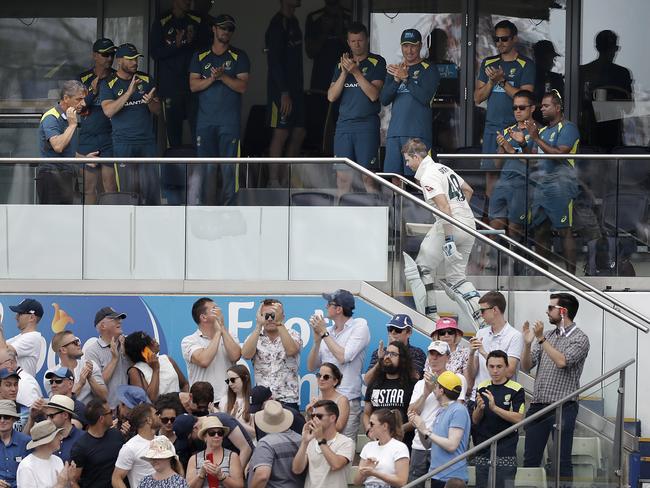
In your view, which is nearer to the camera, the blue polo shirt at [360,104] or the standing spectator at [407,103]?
the standing spectator at [407,103]

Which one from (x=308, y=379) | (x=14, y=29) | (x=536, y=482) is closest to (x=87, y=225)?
(x=308, y=379)

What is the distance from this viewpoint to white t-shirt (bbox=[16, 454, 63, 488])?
11.8 meters

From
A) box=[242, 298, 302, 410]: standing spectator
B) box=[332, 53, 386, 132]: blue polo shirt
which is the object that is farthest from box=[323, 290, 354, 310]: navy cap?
box=[332, 53, 386, 132]: blue polo shirt

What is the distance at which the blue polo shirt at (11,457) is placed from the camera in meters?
12.2

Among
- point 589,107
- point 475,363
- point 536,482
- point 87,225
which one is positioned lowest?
point 536,482

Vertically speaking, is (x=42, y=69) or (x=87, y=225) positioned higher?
(x=42, y=69)

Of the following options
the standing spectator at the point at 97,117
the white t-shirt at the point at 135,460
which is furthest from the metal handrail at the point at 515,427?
the standing spectator at the point at 97,117

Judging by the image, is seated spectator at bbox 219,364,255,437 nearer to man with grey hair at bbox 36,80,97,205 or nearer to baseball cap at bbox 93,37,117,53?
man with grey hair at bbox 36,80,97,205

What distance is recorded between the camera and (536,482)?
39.8ft

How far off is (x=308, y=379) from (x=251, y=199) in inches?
65.2

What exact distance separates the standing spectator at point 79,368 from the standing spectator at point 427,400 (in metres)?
2.48

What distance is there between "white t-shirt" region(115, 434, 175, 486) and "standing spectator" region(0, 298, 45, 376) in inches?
78.4

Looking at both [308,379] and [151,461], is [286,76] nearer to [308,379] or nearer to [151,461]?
[308,379]

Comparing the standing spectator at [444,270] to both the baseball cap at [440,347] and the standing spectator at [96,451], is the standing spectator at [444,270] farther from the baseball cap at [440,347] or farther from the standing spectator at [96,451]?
the standing spectator at [96,451]
